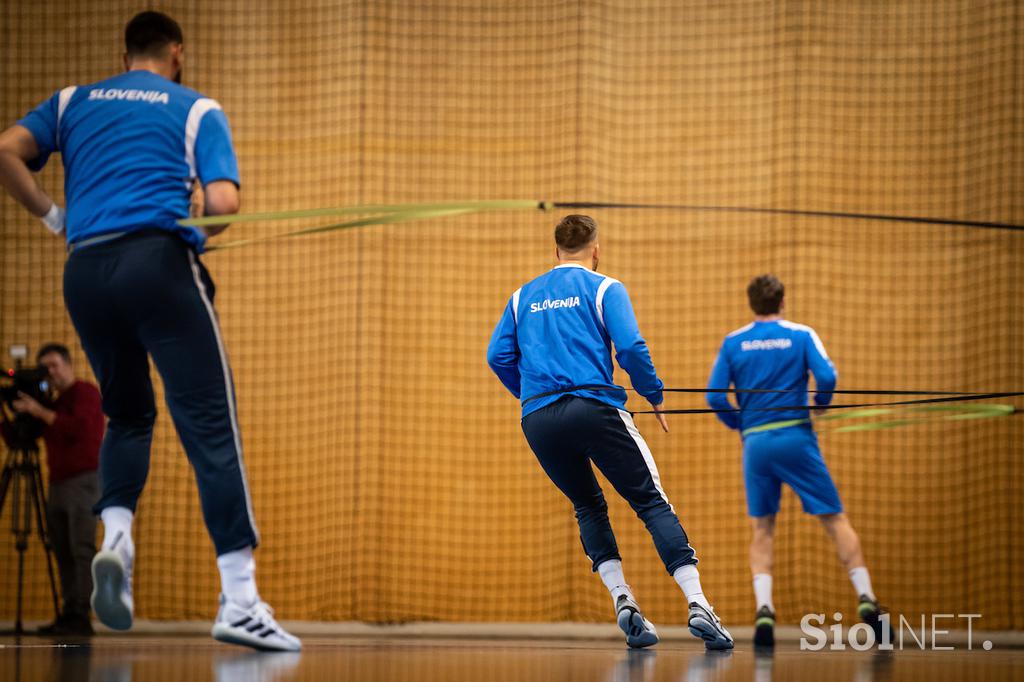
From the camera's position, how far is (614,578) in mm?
4203

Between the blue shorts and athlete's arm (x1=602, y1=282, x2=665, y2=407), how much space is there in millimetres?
1639

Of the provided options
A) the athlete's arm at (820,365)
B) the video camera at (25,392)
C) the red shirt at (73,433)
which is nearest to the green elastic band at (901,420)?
the athlete's arm at (820,365)

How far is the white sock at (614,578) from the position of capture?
416 cm

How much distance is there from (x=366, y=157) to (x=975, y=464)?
13.3ft

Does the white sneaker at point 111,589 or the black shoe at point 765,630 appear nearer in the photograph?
the white sneaker at point 111,589

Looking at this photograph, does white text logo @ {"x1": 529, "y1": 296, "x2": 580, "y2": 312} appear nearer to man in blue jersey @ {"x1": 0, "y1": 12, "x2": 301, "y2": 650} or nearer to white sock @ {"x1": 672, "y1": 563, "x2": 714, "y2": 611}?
white sock @ {"x1": 672, "y1": 563, "x2": 714, "y2": 611}

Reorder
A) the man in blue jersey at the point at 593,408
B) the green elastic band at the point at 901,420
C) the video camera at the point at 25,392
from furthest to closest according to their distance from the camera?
the video camera at the point at 25,392 < the man in blue jersey at the point at 593,408 < the green elastic band at the point at 901,420

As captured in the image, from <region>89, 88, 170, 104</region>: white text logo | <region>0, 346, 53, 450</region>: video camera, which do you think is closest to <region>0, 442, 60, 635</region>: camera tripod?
<region>0, 346, 53, 450</region>: video camera

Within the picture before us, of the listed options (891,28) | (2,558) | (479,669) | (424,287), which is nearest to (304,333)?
(424,287)

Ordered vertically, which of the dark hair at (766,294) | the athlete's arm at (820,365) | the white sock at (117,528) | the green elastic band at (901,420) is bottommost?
the white sock at (117,528)

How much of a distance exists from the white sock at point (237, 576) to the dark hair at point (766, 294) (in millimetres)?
3246

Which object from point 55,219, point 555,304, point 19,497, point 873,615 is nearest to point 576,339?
point 555,304

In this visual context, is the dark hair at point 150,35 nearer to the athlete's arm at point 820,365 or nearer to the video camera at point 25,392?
the athlete's arm at point 820,365

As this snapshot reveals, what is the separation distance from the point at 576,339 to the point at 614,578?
0.82 meters
